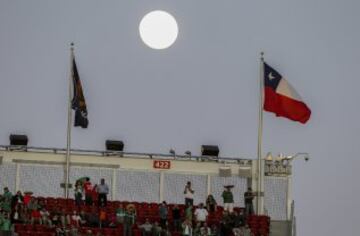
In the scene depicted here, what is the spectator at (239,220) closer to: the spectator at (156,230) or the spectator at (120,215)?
the spectator at (156,230)

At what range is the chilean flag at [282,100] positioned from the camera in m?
87.8

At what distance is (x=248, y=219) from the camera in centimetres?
8712

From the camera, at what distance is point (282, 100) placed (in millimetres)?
88438

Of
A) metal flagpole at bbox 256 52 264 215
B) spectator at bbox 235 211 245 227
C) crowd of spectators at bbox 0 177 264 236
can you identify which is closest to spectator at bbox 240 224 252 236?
crowd of spectators at bbox 0 177 264 236

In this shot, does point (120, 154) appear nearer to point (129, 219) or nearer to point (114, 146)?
point (114, 146)

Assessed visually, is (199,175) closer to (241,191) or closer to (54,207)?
(241,191)

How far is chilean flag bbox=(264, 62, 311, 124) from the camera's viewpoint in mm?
87750

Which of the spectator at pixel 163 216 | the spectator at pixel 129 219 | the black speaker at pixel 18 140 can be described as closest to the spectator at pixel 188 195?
the spectator at pixel 163 216

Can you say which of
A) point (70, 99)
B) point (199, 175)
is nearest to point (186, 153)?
point (199, 175)

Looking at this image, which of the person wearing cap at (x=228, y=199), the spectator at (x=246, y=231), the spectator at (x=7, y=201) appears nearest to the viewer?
the spectator at (x=7, y=201)

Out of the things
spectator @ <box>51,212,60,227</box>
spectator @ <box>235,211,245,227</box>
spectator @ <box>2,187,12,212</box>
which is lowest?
spectator @ <box>51,212,60,227</box>

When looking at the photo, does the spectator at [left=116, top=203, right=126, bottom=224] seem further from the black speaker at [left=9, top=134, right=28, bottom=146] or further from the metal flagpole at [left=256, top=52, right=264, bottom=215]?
the black speaker at [left=9, top=134, right=28, bottom=146]

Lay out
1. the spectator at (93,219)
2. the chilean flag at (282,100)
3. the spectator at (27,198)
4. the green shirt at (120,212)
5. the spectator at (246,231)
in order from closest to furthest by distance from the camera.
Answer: the spectator at (93,219) → the spectator at (27,198) → the spectator at (246,231) → the green shirt at (120,212) → the chilean flag at (282,100)

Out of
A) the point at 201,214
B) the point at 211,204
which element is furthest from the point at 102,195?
the point at 211,204
